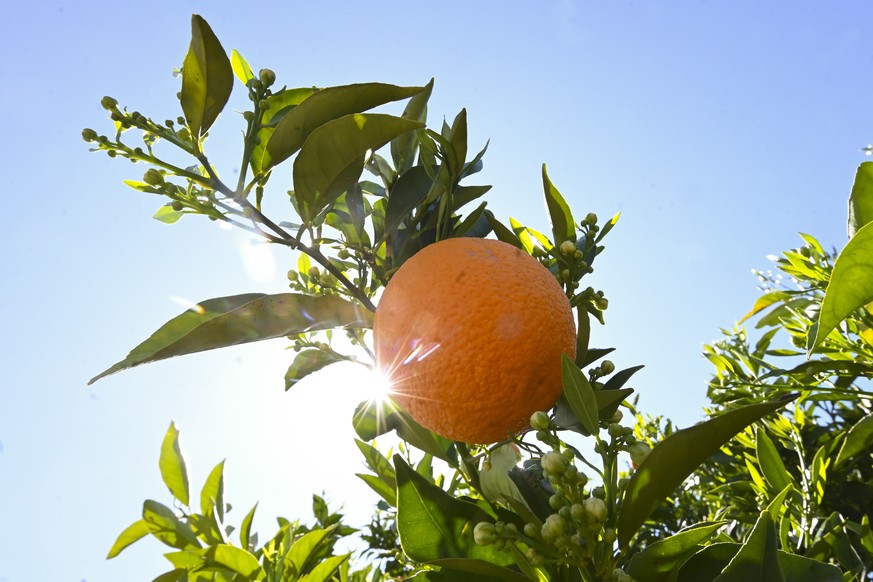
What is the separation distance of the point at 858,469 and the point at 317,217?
2.33 m

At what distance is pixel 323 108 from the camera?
1.06 metres

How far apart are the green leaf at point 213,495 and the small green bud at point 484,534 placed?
49.8 inches

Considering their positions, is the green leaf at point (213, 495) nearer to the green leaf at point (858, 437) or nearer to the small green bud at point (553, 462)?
the small green bud at point (553, 462)

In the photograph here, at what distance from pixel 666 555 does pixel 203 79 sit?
40.4 inches

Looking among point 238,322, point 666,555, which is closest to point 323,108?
point 238,322

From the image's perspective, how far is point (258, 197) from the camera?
115 cm

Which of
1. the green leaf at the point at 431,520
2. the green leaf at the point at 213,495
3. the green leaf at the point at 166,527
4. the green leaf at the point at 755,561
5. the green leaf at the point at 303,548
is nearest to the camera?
the green leaf at the point at 755,561

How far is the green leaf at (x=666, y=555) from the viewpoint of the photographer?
85 centimetres

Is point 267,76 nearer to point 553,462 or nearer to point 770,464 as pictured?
point 553,462

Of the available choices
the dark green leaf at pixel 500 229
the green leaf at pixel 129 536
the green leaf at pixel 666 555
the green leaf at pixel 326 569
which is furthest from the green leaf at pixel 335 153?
the green leaf at pixel 129 536

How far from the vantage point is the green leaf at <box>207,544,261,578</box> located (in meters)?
1.54

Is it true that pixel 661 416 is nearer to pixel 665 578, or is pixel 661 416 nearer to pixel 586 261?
pixel 586 261

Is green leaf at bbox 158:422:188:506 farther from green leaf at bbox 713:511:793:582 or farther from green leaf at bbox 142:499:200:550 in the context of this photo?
green leaf at bbox 713:511:793:582

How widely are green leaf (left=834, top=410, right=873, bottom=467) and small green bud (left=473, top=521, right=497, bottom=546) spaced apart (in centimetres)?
110
